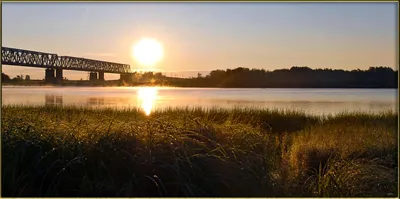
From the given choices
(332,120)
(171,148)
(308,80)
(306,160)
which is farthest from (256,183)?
(308,80)

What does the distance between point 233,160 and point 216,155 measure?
0.29m

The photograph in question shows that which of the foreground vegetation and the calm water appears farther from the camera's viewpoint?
the calm water

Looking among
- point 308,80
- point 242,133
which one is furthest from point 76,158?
point 308,80

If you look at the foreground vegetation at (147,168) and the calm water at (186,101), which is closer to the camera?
the foreground vegetation at (147,168)

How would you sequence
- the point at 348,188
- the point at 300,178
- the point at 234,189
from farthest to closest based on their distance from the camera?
the point at 300,178 < the point at 348,188 < the point at 234,189

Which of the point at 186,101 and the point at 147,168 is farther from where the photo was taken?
the point at 186,101

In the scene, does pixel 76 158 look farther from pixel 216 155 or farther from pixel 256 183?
pixel 256 183

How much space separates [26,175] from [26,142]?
2.10ft

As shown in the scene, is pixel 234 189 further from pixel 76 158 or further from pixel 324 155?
pixel 324 155

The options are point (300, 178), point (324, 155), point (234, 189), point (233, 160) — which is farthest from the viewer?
point (324, 155)

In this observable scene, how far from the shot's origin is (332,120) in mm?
18391

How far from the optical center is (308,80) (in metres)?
34.0

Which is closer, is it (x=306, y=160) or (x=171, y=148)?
(x=171, y=148)

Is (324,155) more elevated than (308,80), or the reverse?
(308,80)
